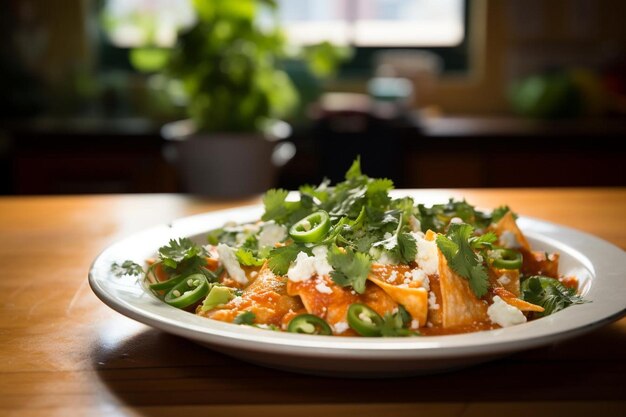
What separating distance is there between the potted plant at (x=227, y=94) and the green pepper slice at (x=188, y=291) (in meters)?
1.66

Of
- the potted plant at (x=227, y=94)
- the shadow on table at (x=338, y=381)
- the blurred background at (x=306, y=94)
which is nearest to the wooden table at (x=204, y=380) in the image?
the shadow on table at (x=338, y=381)

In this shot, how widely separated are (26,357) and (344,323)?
38cm

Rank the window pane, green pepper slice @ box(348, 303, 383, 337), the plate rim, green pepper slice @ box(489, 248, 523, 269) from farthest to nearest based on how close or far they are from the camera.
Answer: the window pane
green pepper slice @ box(489, 248, 523, 269)
green pepper slice @ box(348, 303, 383, 337)
the plate rim

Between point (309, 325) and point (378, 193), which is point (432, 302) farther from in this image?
point (378, 193)

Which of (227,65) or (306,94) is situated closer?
(227,65)

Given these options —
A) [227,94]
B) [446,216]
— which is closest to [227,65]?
[227,94]

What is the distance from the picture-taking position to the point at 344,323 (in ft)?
3.02

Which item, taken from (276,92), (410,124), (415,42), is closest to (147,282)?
(276,92)

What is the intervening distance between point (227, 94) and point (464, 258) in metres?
1.88

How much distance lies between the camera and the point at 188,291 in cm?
106

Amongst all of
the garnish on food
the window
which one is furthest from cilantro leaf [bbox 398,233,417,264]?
the window

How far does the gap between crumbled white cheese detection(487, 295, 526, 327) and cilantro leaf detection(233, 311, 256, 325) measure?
0.27 meters

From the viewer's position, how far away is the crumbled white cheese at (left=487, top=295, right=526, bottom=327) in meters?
0.93

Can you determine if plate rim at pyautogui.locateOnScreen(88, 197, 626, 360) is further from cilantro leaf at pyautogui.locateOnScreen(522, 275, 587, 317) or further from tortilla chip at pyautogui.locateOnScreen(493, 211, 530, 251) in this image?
tortilla chip at pyautogui.locateOnScreen(493, 211, 530, 251)
